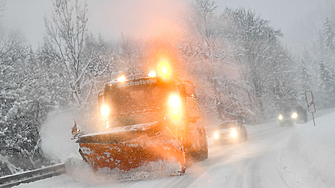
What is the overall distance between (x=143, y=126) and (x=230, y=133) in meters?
11.3

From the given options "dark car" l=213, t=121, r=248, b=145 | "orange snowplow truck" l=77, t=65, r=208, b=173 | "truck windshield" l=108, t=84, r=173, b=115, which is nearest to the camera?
"orange snowplow truck" l=77, t=65, r=208, b=173

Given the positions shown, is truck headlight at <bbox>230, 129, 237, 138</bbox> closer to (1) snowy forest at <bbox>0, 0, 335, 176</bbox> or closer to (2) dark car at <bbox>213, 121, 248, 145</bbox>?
(2) dark car at <bbox>213, 121, 248, 145</bbox>

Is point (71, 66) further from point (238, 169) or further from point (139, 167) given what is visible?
point (238, 169)

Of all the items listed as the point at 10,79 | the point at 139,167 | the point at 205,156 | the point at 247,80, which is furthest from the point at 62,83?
the point at 247,80

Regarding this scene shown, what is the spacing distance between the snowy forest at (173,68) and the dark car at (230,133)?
768cm

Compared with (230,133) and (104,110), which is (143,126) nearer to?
(104,110)

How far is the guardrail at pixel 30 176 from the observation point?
7.67 metres

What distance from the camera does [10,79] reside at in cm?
1672

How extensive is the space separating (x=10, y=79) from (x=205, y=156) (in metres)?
12.1

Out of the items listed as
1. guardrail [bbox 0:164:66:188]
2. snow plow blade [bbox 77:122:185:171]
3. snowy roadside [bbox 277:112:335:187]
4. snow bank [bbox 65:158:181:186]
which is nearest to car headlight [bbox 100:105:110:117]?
snow plow blade [bbox 77:122:185:171]

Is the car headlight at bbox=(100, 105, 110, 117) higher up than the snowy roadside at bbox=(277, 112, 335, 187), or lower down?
higher up

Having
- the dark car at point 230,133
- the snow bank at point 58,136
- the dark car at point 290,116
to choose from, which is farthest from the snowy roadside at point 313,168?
the dark car at point 290,116

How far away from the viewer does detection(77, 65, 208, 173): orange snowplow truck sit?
7379 millimetres

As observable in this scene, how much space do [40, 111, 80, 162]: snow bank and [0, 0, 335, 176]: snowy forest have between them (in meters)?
0.37
